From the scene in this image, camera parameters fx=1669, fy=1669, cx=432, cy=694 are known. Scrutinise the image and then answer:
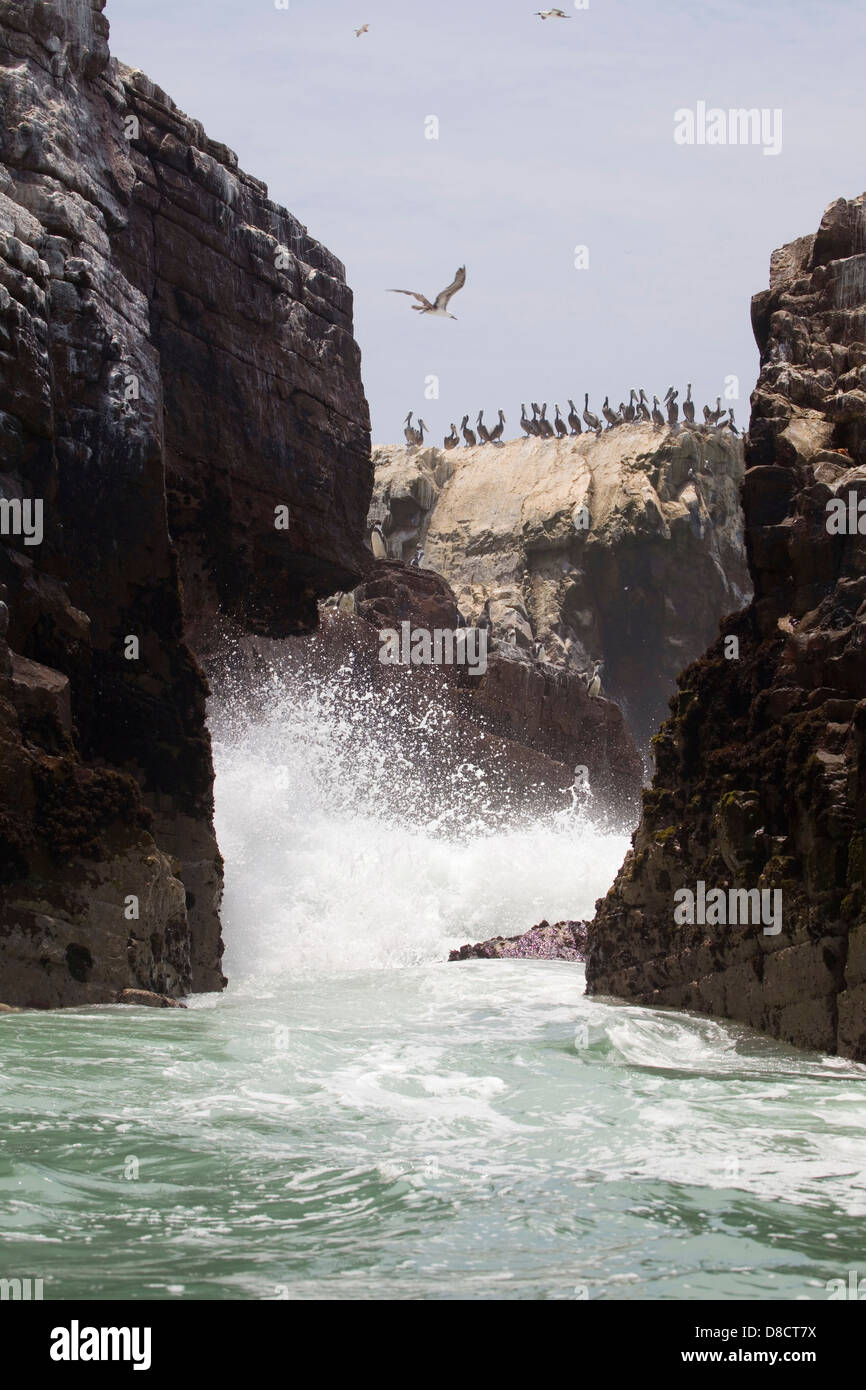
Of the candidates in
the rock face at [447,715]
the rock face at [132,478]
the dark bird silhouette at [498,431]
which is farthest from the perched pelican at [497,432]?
the rock face at [132,478]

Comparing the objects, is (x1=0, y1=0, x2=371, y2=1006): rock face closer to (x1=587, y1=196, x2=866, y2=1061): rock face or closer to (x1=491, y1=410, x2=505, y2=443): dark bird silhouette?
(x1=587, y1=196, x2=866, y2=1061): rock face

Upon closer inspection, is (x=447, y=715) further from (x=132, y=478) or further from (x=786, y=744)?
(x=786, y=744)

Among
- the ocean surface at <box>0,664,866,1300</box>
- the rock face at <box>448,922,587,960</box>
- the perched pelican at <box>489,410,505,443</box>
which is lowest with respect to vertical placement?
the rock face at <box>448,922,587,960</box>

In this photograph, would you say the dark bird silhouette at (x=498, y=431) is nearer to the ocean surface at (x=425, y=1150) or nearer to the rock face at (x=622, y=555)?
the rock face at (x=622, y=555)

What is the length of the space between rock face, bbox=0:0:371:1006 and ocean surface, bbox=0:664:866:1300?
1.79 metres

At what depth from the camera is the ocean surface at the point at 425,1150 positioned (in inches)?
280

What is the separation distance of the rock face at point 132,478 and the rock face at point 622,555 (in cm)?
3245

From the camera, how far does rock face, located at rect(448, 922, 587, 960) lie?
24469 mm

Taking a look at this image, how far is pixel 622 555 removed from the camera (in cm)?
6347

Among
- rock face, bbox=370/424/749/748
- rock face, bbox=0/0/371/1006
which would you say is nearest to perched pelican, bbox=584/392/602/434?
rock face, bbox=370/424/749/748

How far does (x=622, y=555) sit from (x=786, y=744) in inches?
1946

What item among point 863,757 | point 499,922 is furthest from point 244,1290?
point 499,922

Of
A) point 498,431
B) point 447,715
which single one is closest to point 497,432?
point 498,431
